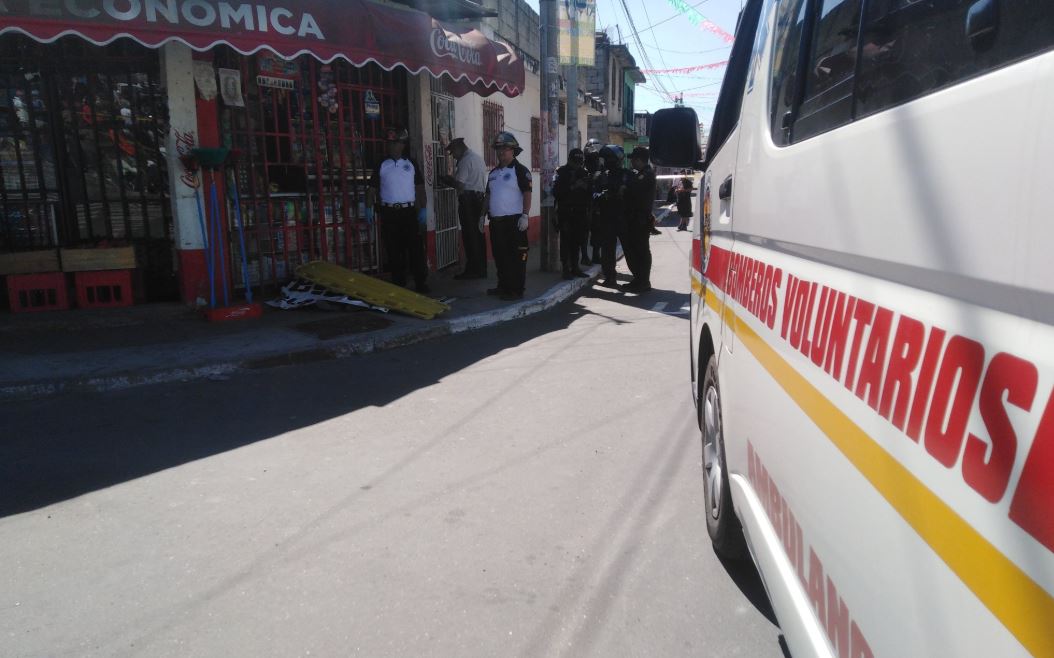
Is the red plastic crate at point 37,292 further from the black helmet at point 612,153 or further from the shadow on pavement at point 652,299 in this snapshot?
the black helmet at point 612,153

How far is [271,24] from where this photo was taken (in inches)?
267

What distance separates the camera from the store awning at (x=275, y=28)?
5941mm

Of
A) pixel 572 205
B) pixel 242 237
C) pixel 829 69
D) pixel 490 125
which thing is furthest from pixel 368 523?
pixel 490 125

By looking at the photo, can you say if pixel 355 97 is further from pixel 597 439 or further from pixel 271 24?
pixel 597 439

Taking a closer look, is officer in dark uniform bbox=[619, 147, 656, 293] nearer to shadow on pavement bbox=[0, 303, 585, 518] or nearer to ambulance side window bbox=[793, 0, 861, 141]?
shadow on pavement bbox=[0, 303, 585, 518]

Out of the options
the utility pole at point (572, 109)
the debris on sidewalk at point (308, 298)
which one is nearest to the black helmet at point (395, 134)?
the debris on sidewalk at point (308, 298)

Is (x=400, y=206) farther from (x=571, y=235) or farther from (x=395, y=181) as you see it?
(x=571, y=235)

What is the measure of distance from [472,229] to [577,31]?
12.2ft

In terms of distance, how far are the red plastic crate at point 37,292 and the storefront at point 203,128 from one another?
0.47 meters

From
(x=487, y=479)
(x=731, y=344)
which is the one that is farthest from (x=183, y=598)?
(x=731, y=344)

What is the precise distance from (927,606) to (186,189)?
7.69m

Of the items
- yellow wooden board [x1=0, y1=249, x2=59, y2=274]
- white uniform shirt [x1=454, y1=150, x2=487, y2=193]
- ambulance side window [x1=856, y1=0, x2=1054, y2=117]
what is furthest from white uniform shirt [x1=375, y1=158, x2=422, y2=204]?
ambulance side window [x1=856, y1=0, x2=1054, y2=117]

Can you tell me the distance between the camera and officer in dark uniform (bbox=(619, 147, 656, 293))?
1009cm

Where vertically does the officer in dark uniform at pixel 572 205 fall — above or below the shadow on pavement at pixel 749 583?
above
